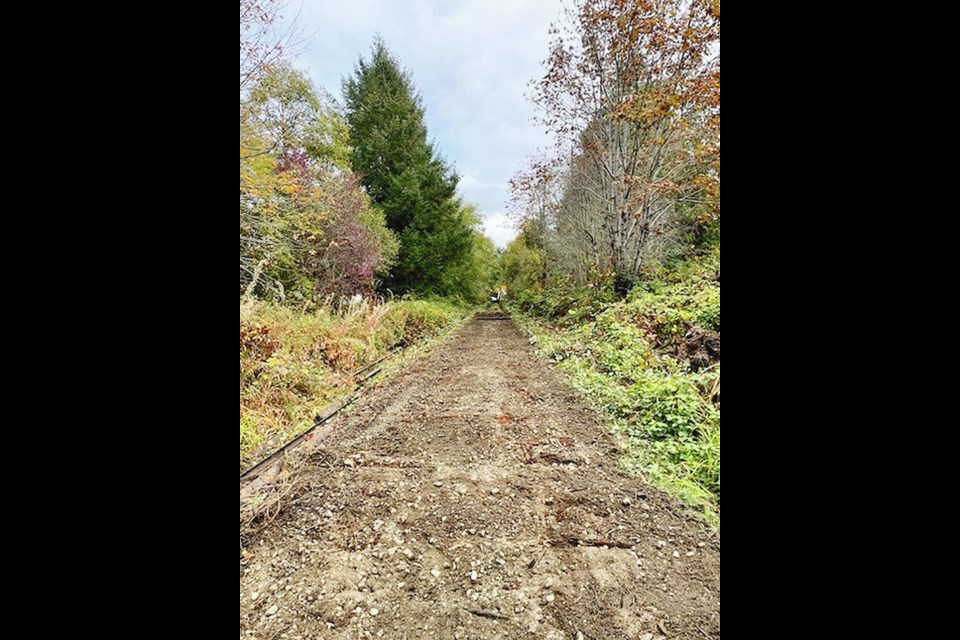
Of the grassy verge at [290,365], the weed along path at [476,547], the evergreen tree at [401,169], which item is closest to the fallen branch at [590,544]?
the weed along path at [476,547]

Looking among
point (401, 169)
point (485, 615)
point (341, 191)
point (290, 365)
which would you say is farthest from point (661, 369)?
point (401, 169)

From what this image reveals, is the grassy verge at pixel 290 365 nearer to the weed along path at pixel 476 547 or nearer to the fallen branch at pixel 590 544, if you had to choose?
the weed along path at pixel 476 547

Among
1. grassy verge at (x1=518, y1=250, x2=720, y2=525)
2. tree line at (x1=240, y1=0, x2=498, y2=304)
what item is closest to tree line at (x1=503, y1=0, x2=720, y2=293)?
grassy verge at (x1=518, y1=250, x2=720, y2=525)

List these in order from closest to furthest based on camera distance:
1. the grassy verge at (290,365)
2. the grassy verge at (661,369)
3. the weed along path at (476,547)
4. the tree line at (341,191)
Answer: the weed along path at (476,547)
the grassy verge at (661,369)
the grassy verge at (290,365)
the tree line at (341,191)

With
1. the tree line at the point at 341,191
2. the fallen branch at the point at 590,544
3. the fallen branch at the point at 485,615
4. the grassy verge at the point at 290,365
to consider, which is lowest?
the fallen branch at the point at 485,615

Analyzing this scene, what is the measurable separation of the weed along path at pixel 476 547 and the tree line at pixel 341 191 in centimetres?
367

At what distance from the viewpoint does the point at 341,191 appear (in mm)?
8914

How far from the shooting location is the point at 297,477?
2387 millimetres

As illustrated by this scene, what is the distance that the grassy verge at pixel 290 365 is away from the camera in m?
3.14

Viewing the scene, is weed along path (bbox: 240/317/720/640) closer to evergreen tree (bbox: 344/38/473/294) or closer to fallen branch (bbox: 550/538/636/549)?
fallen branch (bbox: 550/538/636/549)

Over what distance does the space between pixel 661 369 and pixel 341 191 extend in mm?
8118

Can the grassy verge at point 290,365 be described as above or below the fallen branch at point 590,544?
above
